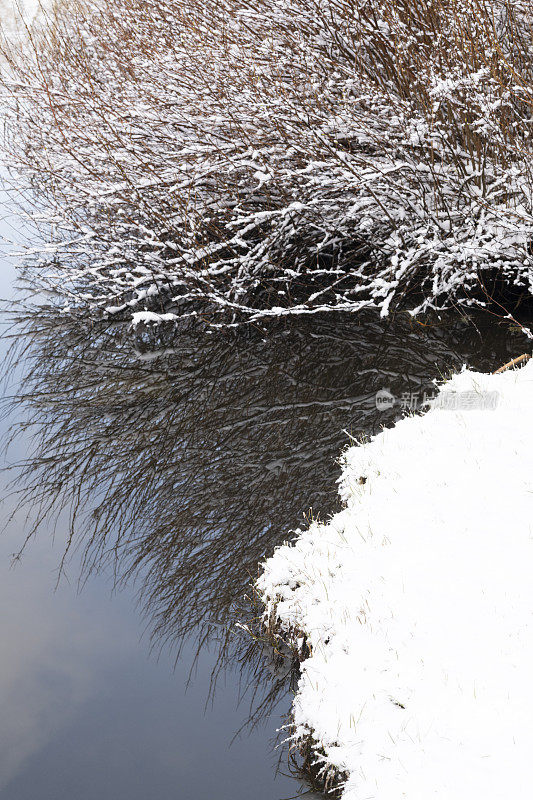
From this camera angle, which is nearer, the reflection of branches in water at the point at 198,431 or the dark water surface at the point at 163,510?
the dark water surface at the point at 163,510

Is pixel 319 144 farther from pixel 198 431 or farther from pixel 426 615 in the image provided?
pixel 426 615

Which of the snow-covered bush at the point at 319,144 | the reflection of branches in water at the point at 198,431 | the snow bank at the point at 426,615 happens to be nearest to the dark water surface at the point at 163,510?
the reflection of branches in water at the point at 198,431

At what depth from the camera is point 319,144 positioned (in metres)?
6.02

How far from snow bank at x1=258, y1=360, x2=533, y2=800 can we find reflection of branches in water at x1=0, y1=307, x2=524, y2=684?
552 mm

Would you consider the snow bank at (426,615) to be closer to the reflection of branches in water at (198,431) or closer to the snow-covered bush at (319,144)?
the reflection of branches in water at (198,431)

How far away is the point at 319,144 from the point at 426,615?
4429mm

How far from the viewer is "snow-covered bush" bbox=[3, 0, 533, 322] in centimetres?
584

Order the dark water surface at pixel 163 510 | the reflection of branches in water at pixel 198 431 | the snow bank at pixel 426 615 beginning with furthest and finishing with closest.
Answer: the reflection of branches in water at pixel 198 431 → the dark water surface at pixel 163 510 → the snow bank at pixel 426 615

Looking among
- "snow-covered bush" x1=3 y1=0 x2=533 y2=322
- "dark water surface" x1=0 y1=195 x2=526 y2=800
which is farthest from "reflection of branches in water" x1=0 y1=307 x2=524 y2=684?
"snow-covered bush" x1=3 y1=0 x2=533 y2=322

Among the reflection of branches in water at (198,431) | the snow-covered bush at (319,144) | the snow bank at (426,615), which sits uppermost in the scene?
the snow-covered bush at (319,144)

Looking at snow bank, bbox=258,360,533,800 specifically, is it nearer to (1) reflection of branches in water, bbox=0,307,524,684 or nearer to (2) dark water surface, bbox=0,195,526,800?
(2) dark water surface, bbox=0,195,526,800

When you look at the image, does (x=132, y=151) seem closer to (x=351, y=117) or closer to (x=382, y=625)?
(x=351, y=117)

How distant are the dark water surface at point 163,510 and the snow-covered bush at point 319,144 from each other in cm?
54

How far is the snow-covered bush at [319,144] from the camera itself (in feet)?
19.2
